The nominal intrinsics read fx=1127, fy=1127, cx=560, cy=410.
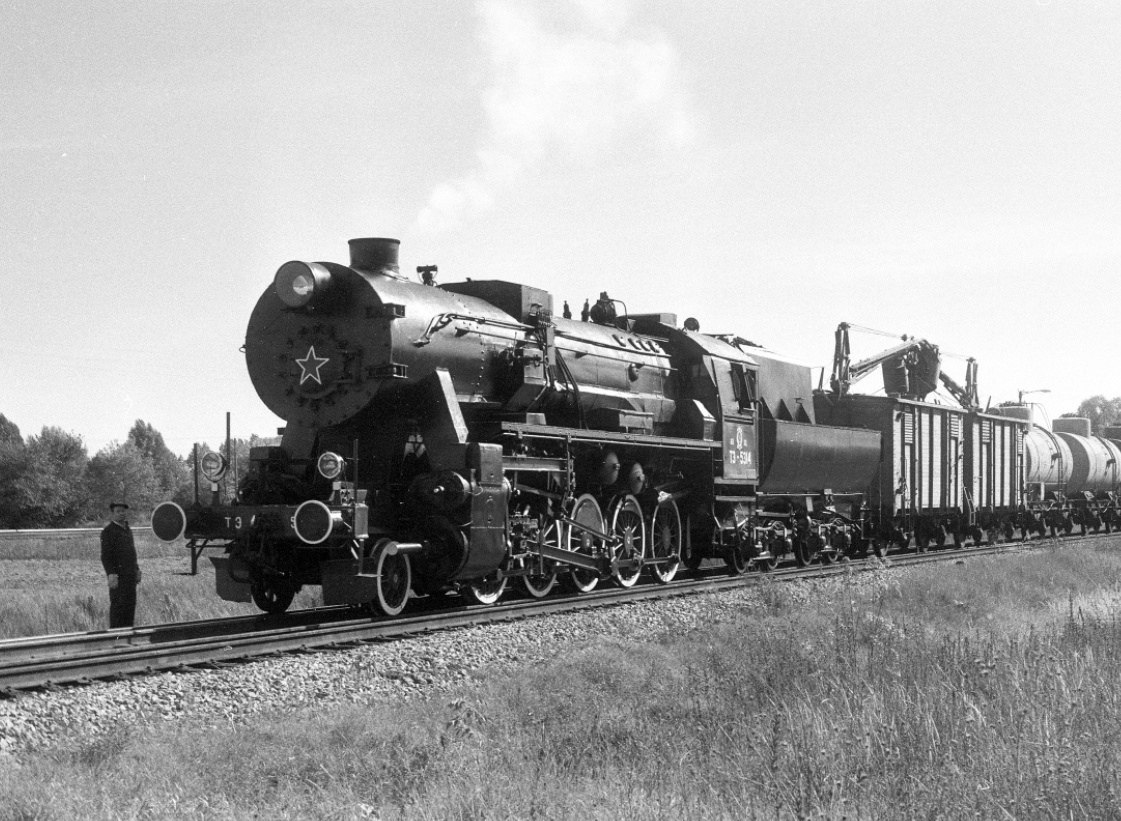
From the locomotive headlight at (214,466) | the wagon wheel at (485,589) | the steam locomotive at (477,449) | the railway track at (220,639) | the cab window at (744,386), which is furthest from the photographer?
the cab window at (744,386)

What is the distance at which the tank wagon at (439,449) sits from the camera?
38.8ft

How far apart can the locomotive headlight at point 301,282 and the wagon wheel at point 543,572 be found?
3.90 m

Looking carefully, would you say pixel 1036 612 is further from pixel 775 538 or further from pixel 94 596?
pixel 94 596

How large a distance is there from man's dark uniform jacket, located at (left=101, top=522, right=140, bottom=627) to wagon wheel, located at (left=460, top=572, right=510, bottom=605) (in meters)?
3.63

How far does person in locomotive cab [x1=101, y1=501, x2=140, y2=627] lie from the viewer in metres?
11.8

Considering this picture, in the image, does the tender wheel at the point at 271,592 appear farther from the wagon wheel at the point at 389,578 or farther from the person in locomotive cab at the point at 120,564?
the wagon wheel at the point at 389,578

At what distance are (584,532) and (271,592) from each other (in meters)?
3.99

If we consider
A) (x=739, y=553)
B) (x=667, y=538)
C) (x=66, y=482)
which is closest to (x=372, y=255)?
(x=667, y=538)

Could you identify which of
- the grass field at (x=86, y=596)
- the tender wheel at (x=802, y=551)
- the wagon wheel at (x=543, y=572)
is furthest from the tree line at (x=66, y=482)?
the wagon wheel at (x=543, y=572)

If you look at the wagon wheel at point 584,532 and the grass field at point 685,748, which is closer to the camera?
the grass field at point 685,748

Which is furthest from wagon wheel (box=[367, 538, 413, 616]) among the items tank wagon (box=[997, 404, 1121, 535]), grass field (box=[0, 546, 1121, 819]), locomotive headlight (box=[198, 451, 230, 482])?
tank wagon (box=[997, 404, 1121, 535])

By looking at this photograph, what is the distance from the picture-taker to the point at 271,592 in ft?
42.2

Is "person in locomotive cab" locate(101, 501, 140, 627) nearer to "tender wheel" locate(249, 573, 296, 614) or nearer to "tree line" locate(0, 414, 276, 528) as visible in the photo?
"tender wheel" locate(249, 573, 296, 614)

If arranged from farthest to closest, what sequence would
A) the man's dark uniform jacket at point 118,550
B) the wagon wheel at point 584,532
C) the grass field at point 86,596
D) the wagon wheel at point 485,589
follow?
1. the grass field at point 86,596
2. the wagon wheel at point 584,532
3. the wagon wheel at point 485,589
4. the man's dark uniform jacket at point 118,550
